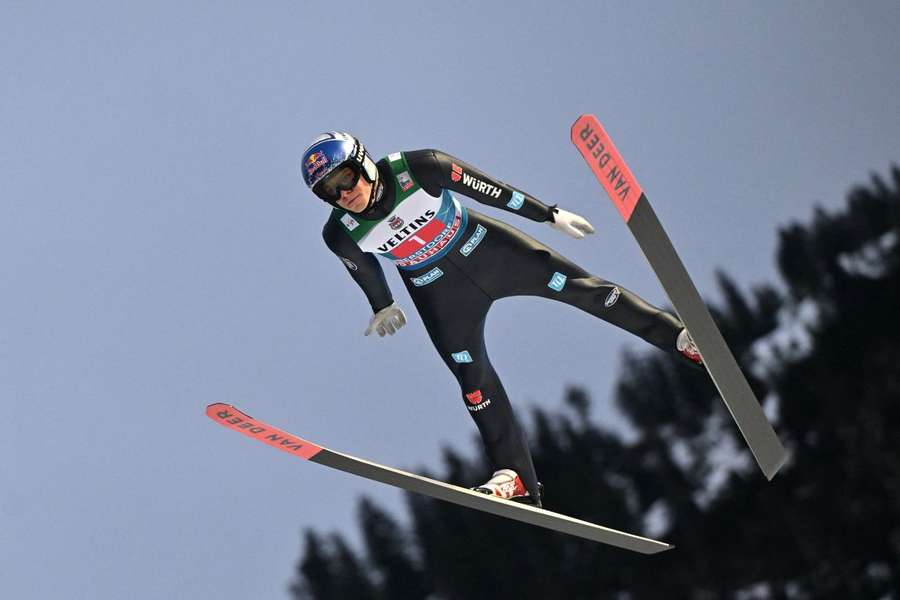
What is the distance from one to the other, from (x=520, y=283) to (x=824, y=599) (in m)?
18.0

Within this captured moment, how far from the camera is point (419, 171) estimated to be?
7.29 meters

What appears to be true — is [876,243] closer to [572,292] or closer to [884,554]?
[884,554]

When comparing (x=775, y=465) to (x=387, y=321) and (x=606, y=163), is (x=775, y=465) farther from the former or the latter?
(x=387, y=321)

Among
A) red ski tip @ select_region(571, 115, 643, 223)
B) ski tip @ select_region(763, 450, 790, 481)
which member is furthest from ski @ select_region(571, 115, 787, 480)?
ski tip @ select_region(763, 450, 790, 481)

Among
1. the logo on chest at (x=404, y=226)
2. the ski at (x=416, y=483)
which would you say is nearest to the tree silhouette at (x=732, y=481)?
the ski at (x=416, y=483)

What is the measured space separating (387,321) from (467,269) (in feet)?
1.89

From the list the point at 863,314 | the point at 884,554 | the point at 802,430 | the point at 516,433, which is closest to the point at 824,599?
the point at 884,554

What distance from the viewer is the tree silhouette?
997 inches

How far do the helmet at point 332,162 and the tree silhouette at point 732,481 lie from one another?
19.0 meters

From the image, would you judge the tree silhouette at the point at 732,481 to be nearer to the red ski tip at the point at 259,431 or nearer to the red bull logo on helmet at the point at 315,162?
the red ski tip at the point at 259,431

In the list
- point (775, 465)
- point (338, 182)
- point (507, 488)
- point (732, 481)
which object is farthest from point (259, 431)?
point (732, 481)

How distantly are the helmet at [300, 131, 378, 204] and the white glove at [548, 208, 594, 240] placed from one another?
3.64 ft

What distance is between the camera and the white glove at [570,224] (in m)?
7.51

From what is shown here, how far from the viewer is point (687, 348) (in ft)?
25.2
